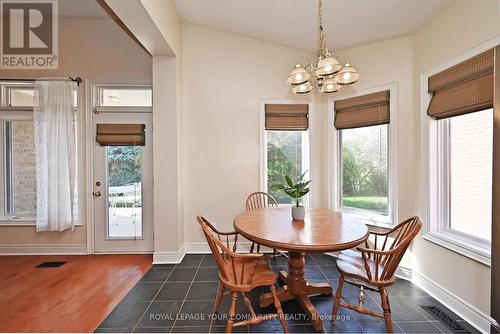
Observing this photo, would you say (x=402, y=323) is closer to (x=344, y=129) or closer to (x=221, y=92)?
(x=344, y=129)

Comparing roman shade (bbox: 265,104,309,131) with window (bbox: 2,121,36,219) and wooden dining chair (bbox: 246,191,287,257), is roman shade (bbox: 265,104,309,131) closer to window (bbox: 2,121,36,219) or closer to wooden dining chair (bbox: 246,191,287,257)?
wooden dining chair (bbox: 246,191,287,257)

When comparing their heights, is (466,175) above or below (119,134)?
below

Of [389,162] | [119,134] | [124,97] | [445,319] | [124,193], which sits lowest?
[445,319]

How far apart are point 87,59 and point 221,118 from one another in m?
2.10

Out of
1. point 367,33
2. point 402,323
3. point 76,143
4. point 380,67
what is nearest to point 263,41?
point 367,33

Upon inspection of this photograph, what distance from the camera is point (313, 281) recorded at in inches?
96.9

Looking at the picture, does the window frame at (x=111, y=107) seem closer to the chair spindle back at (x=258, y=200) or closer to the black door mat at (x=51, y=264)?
the chair spindle back at (x=258, y=200)

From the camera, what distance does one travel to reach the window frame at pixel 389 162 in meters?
2.68

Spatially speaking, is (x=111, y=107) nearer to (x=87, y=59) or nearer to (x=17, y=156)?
(x=87, y=59)

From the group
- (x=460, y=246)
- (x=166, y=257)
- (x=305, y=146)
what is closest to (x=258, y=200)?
(x=305, y=146)

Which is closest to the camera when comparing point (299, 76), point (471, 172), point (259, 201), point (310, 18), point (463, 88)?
point (299, 76)

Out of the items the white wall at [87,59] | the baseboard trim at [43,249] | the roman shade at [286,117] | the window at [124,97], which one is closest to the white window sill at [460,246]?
the roman shade at [286,117]

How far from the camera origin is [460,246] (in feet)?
6.62

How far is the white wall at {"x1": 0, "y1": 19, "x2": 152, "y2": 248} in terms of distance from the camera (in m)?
3.20
